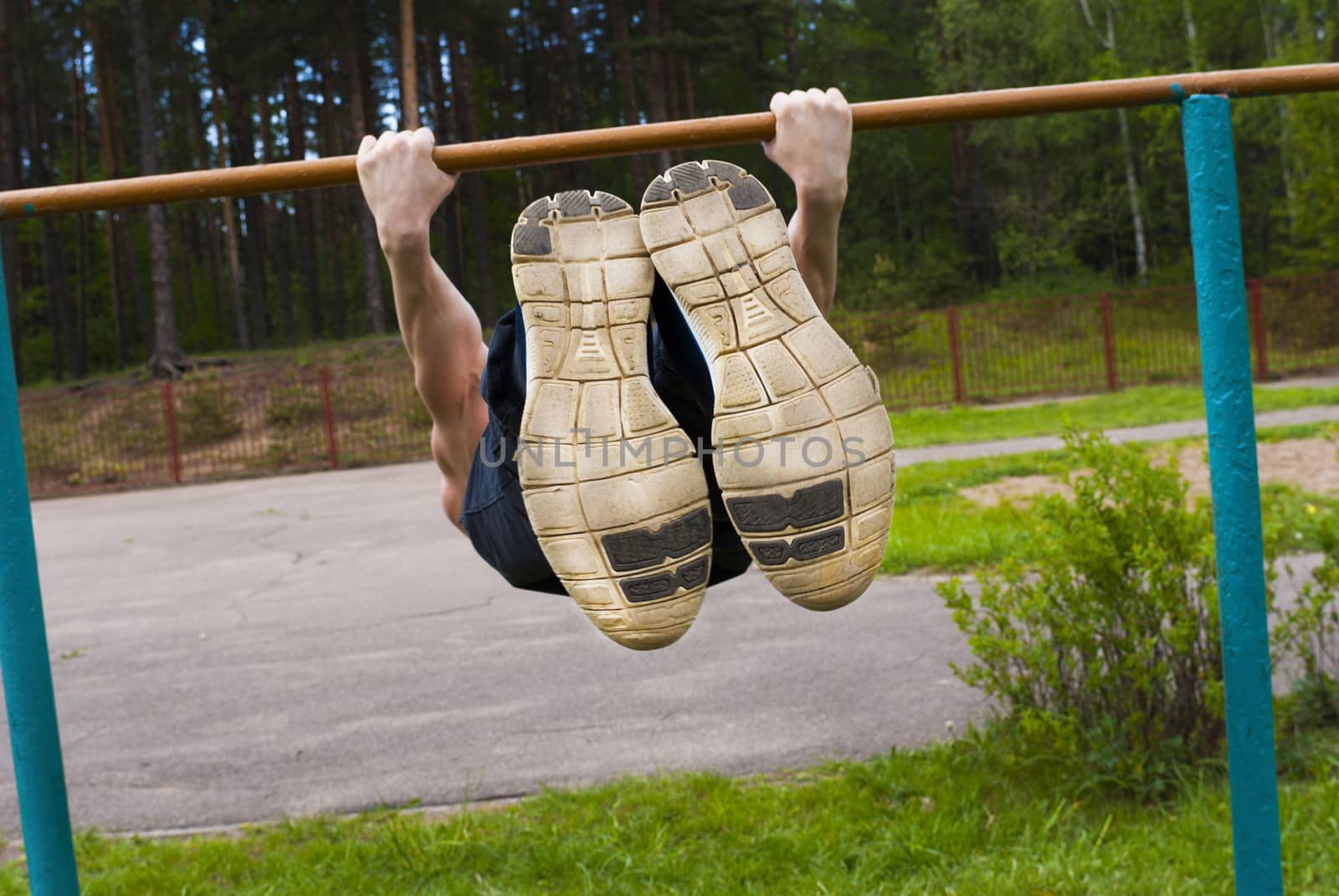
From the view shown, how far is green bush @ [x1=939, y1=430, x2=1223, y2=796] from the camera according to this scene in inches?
126

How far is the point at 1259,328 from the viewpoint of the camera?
52.2 ft

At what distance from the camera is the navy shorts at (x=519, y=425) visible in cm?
202

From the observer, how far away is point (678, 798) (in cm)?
346

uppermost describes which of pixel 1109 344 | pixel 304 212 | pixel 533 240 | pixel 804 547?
pixel 304 212

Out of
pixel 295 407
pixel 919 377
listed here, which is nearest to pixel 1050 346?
pixel 919 377

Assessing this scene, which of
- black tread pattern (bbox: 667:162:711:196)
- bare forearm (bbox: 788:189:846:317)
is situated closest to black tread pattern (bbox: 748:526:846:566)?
bare forearm (bbox: 788:189:846:317)

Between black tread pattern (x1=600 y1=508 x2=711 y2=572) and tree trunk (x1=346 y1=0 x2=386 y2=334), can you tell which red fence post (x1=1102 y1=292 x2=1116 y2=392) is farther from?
black tread pattern (x1=600 y1=508 x2=711 y2=572)

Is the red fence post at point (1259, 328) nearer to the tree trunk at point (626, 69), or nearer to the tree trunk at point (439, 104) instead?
the tree trunk at point (626, 69)

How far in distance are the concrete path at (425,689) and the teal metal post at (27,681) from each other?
1.67 m

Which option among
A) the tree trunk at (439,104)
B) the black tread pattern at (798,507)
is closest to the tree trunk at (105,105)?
the tree trunk at (439,104)

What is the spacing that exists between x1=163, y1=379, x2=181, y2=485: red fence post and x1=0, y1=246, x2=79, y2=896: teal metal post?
47.8ft

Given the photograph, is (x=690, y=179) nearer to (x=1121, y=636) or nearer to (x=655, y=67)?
(x=1121, y=636)

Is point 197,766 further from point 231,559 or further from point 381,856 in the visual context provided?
point 231,559

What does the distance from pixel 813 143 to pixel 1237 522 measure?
98cm
